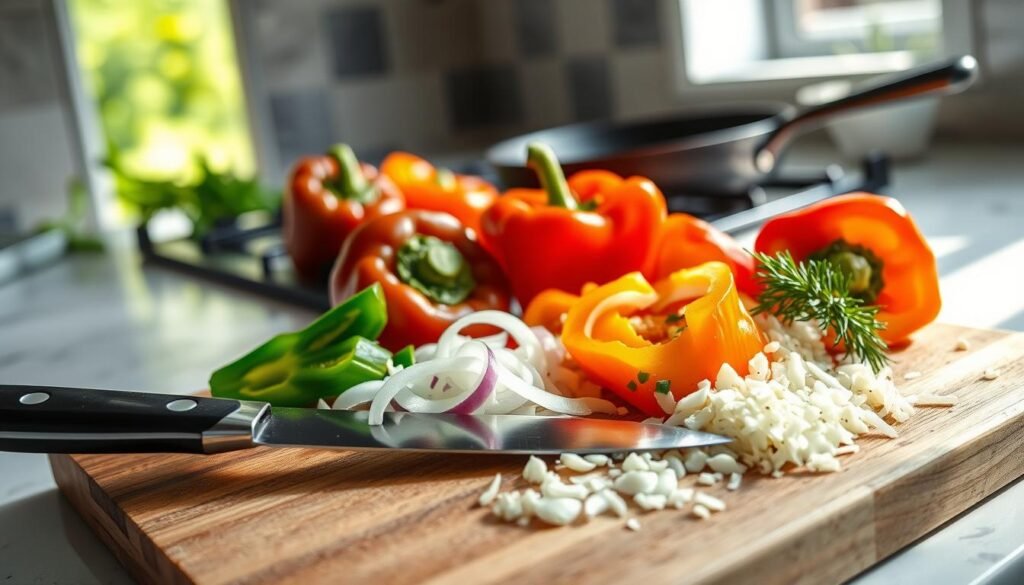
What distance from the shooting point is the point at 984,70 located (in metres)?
1.77

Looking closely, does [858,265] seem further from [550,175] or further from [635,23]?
[635,23]

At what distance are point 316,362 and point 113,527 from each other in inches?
7.7

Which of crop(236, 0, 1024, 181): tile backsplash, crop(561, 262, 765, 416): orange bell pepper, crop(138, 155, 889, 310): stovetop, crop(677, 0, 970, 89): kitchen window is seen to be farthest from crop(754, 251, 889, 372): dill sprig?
crop(236, 0, 1024, 181): tile backsplash

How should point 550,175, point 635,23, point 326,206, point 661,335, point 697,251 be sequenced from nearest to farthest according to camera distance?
point 661,335 → point 697,251 → point 550,175 → point 326,206 → point 635,23

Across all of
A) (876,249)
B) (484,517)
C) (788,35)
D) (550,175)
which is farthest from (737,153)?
(788,35)

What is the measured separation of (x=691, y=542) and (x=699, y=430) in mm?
125

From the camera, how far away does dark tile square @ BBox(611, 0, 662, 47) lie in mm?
2334

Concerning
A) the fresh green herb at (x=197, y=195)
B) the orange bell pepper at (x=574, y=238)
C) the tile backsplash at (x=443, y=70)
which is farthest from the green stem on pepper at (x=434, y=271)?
the tile backsplash at (x=443, y=70)

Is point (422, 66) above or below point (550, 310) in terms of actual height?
above

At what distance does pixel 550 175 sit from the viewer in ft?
3.53

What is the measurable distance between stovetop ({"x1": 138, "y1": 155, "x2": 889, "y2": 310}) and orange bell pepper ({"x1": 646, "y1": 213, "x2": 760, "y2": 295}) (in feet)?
1.04

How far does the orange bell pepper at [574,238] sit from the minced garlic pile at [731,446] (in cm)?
30

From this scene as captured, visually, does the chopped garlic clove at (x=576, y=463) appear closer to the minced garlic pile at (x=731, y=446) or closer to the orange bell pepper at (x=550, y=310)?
the minced garlic pile at (x=731, y=446)

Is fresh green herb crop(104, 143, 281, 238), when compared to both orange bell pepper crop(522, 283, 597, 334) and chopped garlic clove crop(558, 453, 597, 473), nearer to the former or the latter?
orange bell pepper crop(522, 283, 597, 334)
